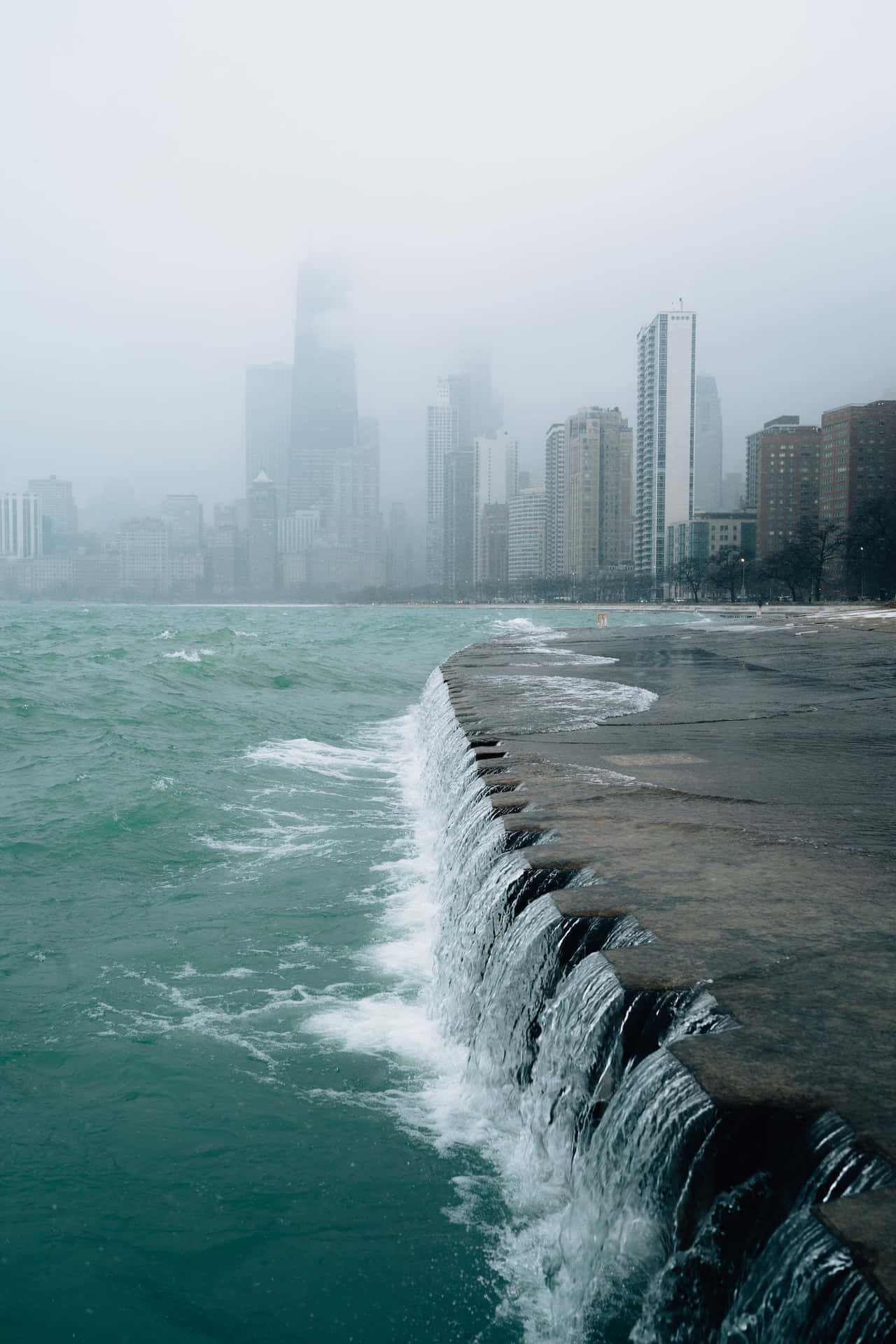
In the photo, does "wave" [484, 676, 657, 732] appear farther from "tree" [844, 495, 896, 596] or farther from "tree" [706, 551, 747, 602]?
"tree" [706, 551, 747, 602]

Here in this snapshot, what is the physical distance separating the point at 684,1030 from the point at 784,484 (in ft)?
454

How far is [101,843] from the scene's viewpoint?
29.6ft

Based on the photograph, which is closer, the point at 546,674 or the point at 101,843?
the point at 101,843

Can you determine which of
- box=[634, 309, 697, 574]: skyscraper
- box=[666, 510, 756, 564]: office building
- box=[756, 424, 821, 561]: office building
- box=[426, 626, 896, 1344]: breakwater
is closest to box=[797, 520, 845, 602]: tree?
box=[756, 424, 821, 561]: office building

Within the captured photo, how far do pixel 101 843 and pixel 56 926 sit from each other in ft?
7.54

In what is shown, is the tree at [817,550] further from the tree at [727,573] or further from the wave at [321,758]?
the wave at [321,758]

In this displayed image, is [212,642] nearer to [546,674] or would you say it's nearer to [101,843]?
[546,674]

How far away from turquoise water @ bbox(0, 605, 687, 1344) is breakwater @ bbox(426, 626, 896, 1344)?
0.40m

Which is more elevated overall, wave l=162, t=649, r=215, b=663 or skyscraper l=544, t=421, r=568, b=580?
skyscraper l=544, t=421, r=568, b=580

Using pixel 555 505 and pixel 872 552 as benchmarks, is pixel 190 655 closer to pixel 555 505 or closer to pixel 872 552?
pixel 872 552

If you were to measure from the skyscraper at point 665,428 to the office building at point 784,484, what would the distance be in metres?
19.8

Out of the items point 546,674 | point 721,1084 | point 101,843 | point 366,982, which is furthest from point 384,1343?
point 546,674

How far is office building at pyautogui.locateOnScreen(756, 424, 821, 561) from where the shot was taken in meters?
130

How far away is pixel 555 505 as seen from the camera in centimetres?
18150
